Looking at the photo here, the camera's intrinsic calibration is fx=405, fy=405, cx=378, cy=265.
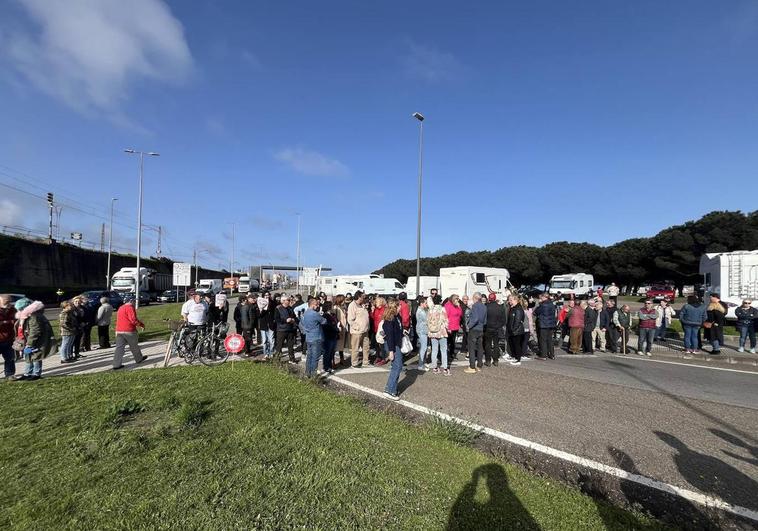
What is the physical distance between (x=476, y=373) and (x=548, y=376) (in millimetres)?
1603

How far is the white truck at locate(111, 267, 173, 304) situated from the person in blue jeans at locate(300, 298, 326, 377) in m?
30.9

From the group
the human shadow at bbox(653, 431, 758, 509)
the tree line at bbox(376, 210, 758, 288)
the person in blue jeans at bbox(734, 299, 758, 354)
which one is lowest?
the human shadow at bbox(653, 431, 758, 509)

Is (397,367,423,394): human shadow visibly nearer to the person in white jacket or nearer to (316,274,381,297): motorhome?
the person in white jacket

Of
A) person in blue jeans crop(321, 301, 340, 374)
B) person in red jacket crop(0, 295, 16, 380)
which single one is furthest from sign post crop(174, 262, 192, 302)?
person in blue jeans crop(321, 301, 340, 374)

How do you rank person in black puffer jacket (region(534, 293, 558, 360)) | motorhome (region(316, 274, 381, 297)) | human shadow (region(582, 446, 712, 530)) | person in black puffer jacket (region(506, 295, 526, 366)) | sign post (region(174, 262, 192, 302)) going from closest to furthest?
human shadow (region(582, 446, 712, 530)) < person in black puffer jacket (region(506, 295, 526, 366)) < person in black puffer jacket (region(534, 293, 558, 360)) < sign post (region(174, 262, 192, 302)) < motorhome (region(316, 274, 381, 297))

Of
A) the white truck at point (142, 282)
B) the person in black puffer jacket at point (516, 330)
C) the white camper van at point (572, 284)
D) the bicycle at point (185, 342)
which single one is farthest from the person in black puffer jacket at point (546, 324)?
the white camper van at point (572, 284)

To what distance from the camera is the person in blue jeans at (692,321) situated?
1227 cm

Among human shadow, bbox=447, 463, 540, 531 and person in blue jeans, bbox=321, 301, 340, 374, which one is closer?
human shadow, bbox=447, 463, 540, 531

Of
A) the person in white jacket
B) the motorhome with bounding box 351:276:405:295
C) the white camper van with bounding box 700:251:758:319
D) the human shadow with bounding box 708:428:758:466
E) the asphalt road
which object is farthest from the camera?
the motorhome with bounding box 351:276:405:295

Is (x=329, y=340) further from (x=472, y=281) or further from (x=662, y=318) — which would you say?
(x=472, y=281)

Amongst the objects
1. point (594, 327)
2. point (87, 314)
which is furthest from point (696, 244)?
point (87, 314)

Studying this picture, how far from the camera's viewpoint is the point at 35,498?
3512 millimetres

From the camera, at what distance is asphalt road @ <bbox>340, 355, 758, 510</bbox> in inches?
181

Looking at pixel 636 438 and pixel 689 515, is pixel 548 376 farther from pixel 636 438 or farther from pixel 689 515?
pixel 689 515
